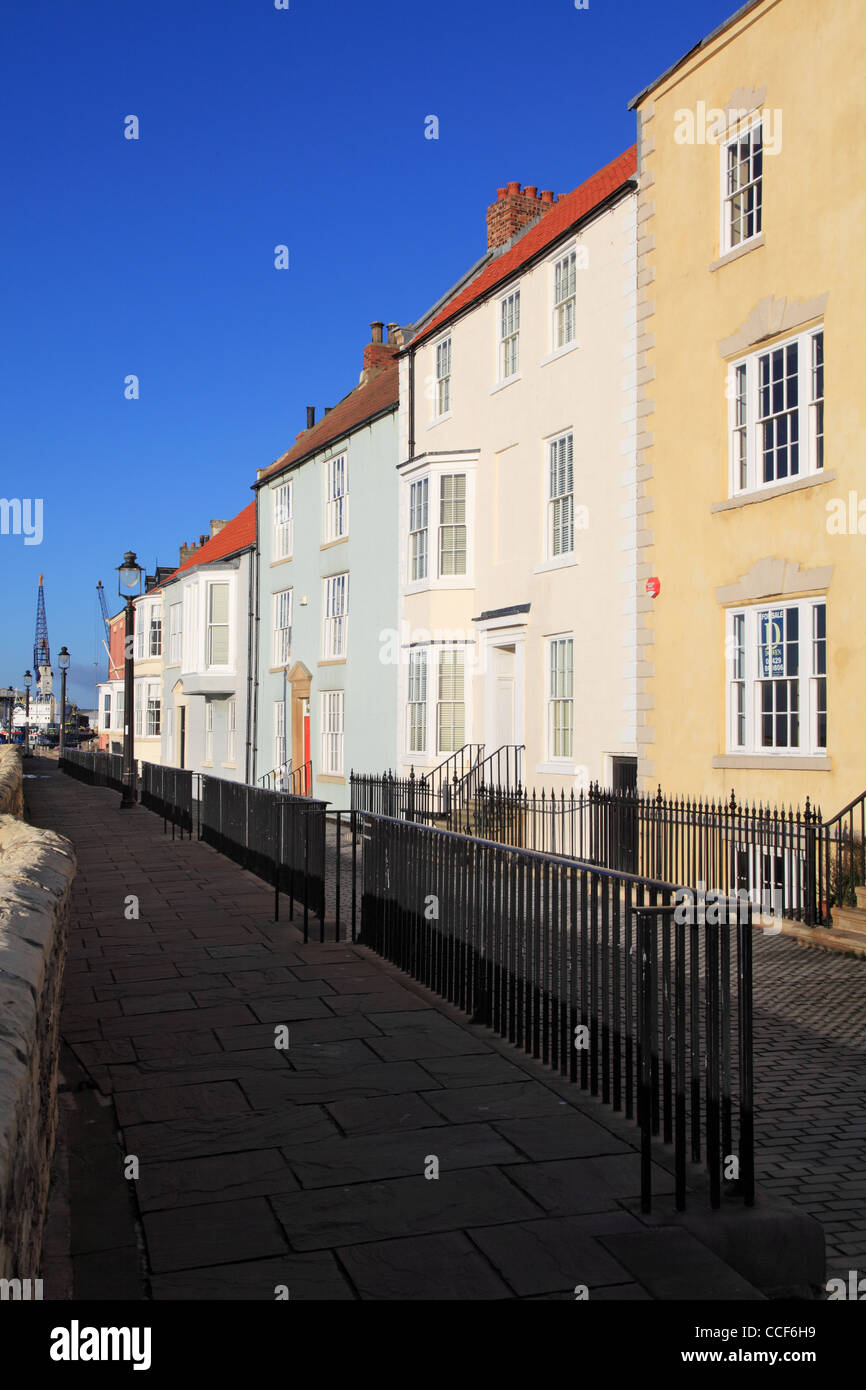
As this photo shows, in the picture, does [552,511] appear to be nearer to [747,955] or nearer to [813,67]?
[813,67]

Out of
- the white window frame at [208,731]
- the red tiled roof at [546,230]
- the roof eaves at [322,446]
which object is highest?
the red tiled roof at [546,230]

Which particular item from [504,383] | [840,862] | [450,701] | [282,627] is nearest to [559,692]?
[450,701]

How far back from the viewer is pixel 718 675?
48.6ft

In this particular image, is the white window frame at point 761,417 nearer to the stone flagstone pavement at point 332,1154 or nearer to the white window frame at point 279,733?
the stone flagstone pavement at point 332,1154

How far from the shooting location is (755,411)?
14281 millimetres

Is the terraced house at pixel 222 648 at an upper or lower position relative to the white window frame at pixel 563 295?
lower

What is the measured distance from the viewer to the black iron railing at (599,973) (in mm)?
4699

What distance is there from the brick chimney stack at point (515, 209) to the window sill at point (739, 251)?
11.1 m

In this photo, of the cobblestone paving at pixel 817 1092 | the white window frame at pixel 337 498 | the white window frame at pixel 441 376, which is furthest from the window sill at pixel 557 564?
the white window frame at pixel 337 498

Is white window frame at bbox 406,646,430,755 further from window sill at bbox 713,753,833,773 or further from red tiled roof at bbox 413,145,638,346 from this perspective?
window sill at bbox 713,753,833,773

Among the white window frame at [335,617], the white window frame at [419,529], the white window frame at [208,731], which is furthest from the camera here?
the white window frame at [208,731]

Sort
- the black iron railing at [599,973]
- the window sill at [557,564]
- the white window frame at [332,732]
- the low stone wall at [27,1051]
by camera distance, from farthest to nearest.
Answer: the white window frame at [332,732] → the window sill at [557,564] → the black iron railing at [599,973] → the low stone wall at [27,1051]

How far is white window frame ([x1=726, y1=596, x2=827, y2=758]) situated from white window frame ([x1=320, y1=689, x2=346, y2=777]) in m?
14.0

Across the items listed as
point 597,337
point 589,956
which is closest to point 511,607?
point 597,337
